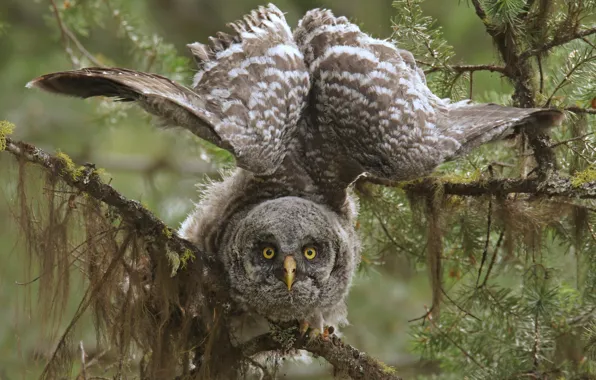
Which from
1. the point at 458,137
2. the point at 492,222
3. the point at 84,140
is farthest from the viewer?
the point at 84,140

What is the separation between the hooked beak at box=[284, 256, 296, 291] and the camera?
10.8 ft

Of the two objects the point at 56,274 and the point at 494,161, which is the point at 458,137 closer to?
the point at 494,161

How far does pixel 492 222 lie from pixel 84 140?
149 inches

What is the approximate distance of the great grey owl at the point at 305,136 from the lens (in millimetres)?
3115

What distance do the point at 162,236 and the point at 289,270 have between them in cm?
72

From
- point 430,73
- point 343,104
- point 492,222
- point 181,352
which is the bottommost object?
point 181,352

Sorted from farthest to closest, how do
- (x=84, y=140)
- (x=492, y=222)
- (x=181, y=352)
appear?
(x=84, y=140), (x=492, y=222), (x=181, y=352)

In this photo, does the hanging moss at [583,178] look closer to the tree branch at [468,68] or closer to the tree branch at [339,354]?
the tree branch at [468,68]

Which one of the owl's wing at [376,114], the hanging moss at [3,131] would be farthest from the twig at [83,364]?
the owl's wing at [376,114]

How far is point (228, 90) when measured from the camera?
10.1 ft

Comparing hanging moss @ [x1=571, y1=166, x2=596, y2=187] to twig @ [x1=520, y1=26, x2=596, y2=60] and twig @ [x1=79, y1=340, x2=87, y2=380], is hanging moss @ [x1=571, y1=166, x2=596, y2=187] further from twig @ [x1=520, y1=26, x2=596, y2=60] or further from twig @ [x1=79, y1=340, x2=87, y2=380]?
twig @ [x1=79, y1=340, x2=87, y2=380]

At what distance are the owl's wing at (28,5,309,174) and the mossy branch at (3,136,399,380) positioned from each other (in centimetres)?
27

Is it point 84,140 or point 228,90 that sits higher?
point 84,140

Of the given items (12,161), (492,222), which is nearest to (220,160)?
(492,222)
